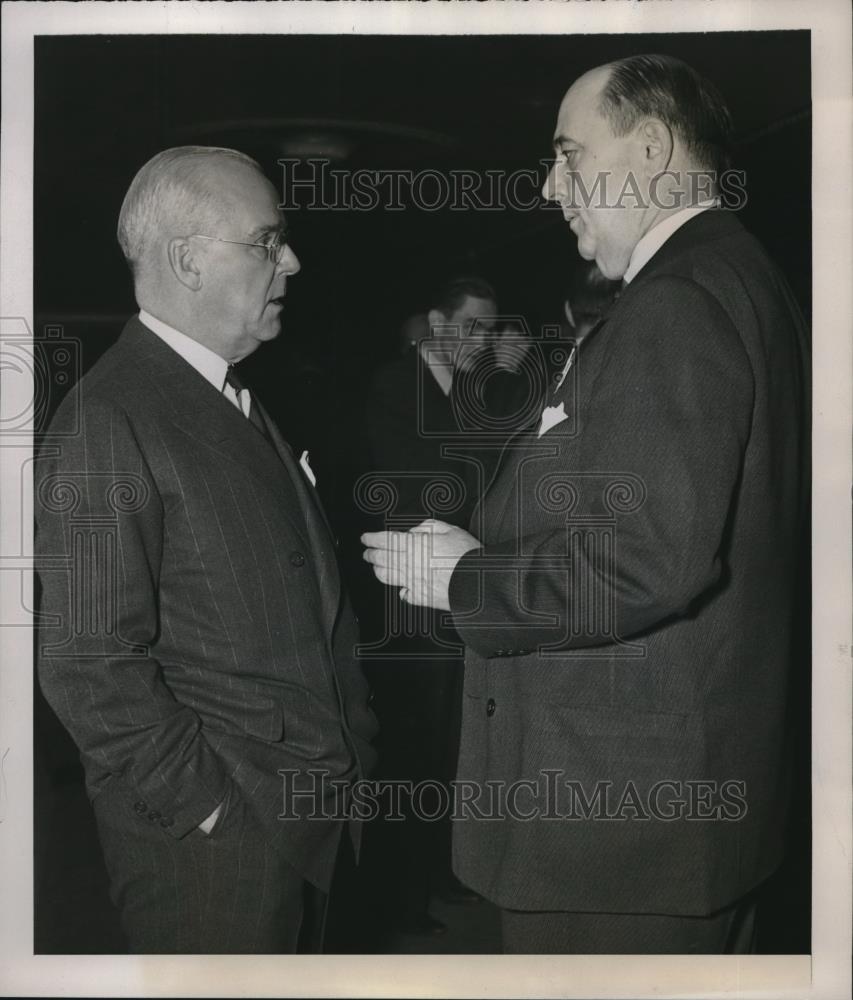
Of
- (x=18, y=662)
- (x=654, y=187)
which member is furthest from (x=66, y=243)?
(x=654, y=187)

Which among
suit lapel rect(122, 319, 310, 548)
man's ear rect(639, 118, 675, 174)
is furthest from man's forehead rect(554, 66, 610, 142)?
suit lapel rect(122, 319, 310, 548)

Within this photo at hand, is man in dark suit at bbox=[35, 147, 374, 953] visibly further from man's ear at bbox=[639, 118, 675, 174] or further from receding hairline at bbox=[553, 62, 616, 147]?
man's ear at bbox=[639, 118, 675, 174]

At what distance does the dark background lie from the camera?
2398mm

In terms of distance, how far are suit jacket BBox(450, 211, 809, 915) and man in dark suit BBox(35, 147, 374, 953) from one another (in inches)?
13.9

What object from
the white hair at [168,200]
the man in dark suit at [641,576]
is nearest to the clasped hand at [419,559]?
the man in dark suit at [641,576]

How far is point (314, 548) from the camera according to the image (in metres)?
2.38

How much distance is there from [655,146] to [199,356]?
111 cm

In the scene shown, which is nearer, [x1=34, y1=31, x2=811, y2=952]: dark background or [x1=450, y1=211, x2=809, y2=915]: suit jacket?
[x1=450, y1=211, x2=809, y2=915]: suit jacket

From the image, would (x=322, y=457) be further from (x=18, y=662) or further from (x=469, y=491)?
(x=18, y=662)

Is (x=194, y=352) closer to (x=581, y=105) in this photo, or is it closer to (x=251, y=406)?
(x=251, y=406)

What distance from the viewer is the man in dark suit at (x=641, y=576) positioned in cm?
219

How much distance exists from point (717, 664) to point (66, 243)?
174 centimetres

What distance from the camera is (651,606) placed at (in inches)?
86.4

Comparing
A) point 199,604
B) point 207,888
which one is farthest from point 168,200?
point 207,888
